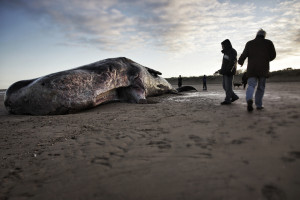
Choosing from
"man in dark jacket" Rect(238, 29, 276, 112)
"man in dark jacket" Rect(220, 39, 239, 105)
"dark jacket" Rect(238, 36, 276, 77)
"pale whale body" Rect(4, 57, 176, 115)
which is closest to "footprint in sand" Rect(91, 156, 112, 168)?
"pale whale body" Rect(4, 57, 176, 115)

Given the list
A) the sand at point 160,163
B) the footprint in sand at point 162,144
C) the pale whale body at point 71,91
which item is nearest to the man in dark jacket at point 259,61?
the sand at point 160,163

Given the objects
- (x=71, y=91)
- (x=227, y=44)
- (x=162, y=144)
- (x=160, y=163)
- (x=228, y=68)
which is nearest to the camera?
(x=160, y=163)

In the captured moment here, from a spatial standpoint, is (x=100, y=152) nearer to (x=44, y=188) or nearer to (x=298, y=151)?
(x=44, y=188)

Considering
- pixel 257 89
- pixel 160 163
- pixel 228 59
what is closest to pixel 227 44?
pixel 228 59

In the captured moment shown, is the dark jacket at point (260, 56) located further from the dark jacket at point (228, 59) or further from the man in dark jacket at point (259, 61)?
the dark jacket at point (228, 59)

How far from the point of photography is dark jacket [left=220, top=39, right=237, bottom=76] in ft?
17.9

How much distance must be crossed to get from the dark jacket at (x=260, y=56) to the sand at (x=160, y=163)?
1.74m

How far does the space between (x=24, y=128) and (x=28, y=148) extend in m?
1.30

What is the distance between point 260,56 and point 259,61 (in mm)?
123

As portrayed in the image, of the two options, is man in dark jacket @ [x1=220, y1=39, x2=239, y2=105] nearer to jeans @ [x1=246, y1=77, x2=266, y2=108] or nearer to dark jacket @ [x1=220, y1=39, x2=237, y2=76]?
dark jacket @ [x1=220, y1=39, x2=237, y2=76]

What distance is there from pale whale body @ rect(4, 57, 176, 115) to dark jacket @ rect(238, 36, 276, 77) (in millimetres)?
3272

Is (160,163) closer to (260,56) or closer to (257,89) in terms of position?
(257,89)

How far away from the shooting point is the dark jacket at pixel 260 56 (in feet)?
14.1

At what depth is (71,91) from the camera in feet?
16.5
